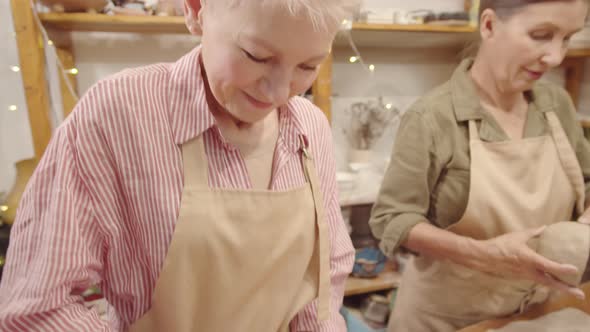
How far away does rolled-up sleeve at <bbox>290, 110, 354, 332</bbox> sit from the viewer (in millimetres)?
778

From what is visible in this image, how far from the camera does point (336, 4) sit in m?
0.53

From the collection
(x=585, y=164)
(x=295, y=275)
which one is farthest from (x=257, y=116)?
(x=585, y=164)

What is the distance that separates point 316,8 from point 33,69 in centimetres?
130

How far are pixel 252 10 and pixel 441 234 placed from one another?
80 centimetres

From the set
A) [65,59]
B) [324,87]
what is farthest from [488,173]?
[65,59]

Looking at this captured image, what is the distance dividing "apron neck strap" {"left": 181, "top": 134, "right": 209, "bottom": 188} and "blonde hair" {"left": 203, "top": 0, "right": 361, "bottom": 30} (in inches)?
8.2

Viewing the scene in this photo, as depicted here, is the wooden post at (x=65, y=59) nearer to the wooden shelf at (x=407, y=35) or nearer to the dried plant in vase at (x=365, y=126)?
the wooden shelf at (x=407, y=35)

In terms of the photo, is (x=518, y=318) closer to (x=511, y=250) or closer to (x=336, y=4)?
(x=511, y=250)

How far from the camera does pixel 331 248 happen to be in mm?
815

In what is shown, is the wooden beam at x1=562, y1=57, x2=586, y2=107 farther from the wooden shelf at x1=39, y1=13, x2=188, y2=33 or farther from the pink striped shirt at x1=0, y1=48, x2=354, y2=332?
the pink striped shirt at x1=0, y1=48, x2=354, y2=332

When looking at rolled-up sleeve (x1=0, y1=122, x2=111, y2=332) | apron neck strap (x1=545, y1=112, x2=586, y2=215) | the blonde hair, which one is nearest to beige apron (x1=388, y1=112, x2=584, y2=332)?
apron neck strap (x1=545, y1=112, x2=586, y2=215)

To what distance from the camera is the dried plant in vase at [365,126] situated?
2111 millimetres

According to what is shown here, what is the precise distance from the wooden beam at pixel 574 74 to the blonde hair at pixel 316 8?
2418 mm

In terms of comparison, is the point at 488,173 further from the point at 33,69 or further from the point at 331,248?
the point at 33,69
